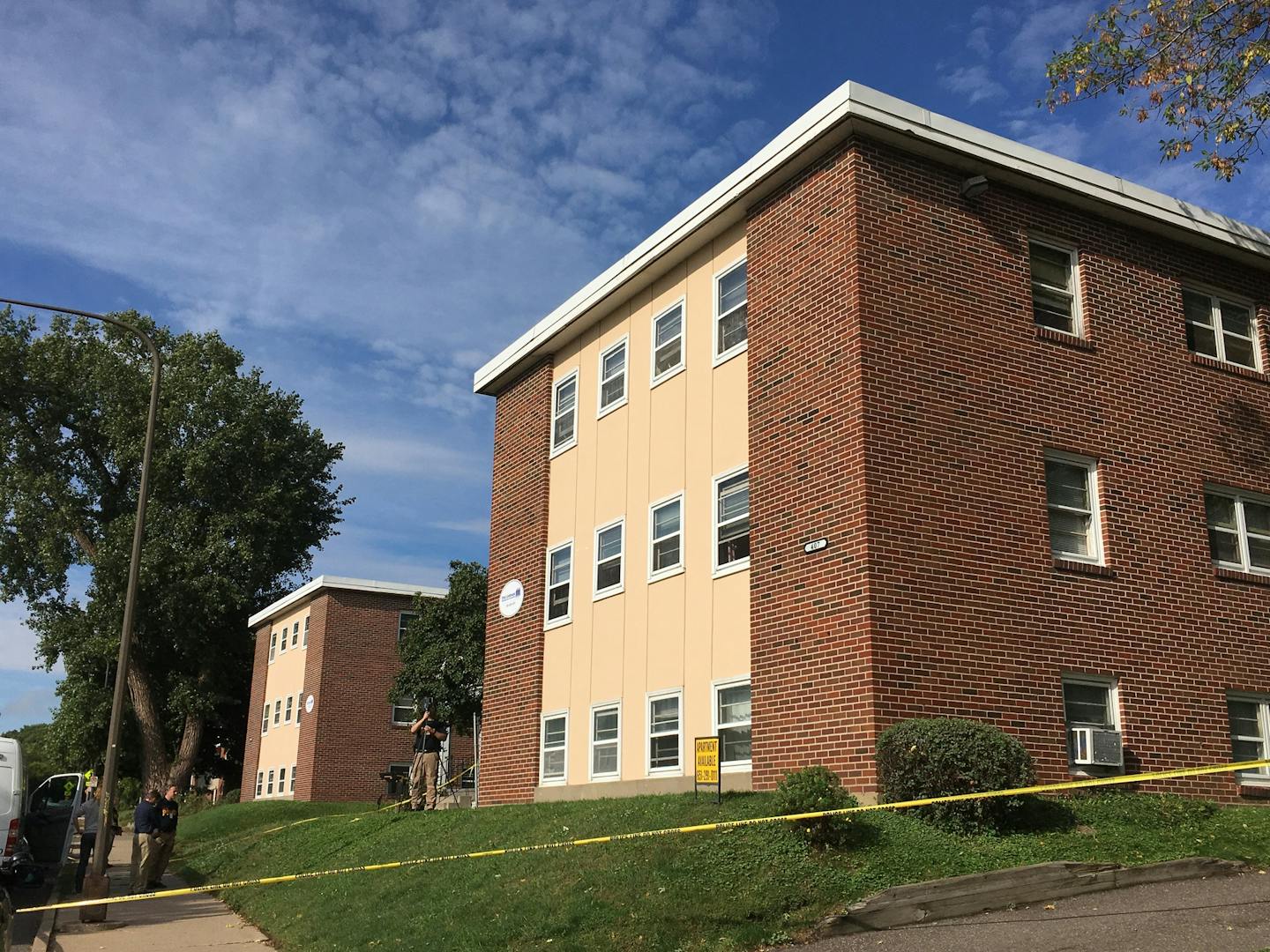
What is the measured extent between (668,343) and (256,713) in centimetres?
3198

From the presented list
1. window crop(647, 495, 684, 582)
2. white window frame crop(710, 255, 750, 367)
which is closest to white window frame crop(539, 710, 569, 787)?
window crop(647, 495, 684, 582)

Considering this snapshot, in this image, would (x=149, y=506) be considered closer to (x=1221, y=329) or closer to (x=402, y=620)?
(x=402, y=620)

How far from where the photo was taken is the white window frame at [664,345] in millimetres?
17875

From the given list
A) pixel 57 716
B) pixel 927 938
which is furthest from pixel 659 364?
pixel 57 716

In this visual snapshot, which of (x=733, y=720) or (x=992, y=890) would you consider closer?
(x=992, y=890)

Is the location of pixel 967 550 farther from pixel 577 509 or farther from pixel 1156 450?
pixel 577 509

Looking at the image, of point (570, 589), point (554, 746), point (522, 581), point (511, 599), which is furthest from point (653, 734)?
point (511, 599)

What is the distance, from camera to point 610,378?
784 inches

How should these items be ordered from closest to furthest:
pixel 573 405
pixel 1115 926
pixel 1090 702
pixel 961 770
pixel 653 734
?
pixel 1115 926, pixel 961 770, pixel 1090 702, pixel 653 734, pixel 573 405

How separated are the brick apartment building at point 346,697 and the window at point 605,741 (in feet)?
58.3

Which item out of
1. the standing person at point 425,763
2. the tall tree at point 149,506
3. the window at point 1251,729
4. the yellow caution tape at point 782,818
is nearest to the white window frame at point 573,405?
the standing person at point 425,763

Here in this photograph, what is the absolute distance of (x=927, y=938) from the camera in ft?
30.7

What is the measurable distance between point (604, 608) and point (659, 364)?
3809mm

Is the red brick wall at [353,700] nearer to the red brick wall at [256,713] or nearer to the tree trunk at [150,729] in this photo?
the red brick wall at [256,713]
